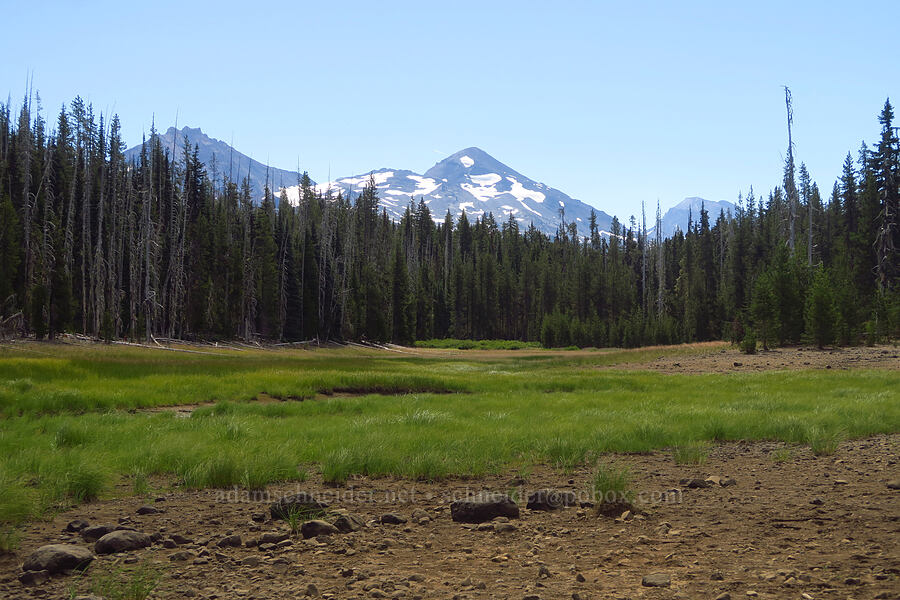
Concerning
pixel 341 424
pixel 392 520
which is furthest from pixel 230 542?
pixel 341 424

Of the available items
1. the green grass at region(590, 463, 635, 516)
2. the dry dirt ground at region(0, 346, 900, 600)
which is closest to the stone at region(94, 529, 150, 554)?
the dry dirt ground at region(0, 346, 900, 600)

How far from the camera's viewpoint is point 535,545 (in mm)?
6008

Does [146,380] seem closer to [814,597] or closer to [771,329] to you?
[814,597]

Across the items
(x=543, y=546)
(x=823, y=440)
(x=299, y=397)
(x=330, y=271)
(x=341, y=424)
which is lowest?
(x=299, y=397)

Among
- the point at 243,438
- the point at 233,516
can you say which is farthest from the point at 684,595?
the point at 243,438

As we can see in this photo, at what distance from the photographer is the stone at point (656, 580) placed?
4669 millimetres

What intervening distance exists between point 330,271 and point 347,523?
80.3 meters

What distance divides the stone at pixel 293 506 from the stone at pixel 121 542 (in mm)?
1363

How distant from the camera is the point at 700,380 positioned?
26.9m

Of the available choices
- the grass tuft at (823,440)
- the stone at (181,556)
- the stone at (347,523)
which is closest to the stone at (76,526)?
the stone at (181,556)

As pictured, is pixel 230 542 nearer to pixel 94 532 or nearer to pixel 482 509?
pixel 94 532

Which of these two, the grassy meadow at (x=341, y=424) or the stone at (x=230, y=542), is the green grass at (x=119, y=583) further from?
the grassy meadow at (x=341, y=424)

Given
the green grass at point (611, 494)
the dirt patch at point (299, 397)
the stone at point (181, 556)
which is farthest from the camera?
the dirt patch at point (299, 397)

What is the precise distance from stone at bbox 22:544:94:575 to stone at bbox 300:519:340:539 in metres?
1.95
